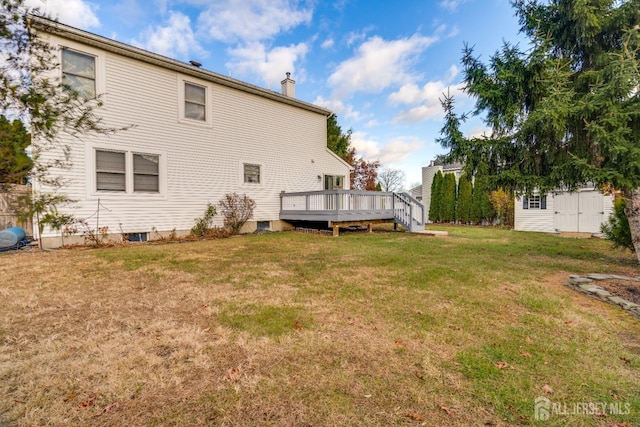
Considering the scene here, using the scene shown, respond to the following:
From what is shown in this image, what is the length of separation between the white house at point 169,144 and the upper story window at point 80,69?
0.02m

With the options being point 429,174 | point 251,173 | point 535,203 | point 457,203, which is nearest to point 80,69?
point 251,173

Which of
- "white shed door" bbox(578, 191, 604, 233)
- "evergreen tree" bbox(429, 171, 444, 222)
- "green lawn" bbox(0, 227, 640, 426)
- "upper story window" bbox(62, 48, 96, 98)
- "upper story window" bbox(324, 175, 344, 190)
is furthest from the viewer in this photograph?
"evergreen tree" bbox(429, 171, 444, 222)

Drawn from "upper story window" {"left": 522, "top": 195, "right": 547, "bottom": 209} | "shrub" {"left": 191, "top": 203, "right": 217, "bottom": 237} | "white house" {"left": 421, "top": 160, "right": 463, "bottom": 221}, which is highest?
"white house" {"left": 421, "top": 160, "right": 463, "bottom": 221}

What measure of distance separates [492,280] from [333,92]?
1810 cm

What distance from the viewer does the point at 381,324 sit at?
313cm

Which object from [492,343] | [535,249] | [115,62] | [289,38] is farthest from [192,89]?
[535,249]

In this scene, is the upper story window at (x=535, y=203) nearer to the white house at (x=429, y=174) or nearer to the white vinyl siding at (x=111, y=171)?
the white house at (x=429, y=174)

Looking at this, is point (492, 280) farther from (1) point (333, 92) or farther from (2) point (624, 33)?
(1) point (333, 92)

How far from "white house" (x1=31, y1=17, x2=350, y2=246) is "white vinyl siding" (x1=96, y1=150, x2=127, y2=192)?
0.08 ft

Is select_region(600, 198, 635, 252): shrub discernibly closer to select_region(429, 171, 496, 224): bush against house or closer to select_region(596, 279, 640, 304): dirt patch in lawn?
select_region(596, 279, 640, 304): dirt patch in lawn

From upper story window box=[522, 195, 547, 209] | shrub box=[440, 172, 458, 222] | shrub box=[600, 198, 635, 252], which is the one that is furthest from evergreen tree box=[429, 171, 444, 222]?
shrub box=[600, 198, 635, 252]

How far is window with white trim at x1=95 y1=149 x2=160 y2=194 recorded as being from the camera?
28.7 feet

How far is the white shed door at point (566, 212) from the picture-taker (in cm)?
1456

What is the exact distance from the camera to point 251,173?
1217cm
